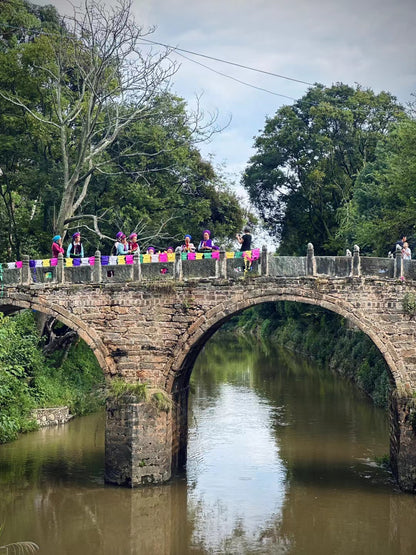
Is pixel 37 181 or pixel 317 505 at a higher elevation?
pixel 37 181

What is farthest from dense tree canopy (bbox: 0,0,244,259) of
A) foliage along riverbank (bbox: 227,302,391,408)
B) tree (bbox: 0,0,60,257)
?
foliage along riverbank (bbox: 227,302,391,408)

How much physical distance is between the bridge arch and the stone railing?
25.1 inches

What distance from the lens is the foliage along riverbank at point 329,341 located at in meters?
32.3

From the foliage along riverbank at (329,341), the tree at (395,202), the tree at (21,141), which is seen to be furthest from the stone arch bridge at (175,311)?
the tree at (21,141)

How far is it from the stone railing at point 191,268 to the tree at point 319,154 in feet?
71.0

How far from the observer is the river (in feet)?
55.9

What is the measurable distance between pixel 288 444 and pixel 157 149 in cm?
1544

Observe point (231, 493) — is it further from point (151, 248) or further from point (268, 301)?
point (151, 248)

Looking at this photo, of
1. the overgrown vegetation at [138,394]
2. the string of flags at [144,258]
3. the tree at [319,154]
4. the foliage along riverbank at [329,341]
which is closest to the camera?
the string of flags at [144,258]

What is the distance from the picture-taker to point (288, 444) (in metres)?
24.8

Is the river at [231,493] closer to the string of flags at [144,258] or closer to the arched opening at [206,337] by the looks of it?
the arched opening at [206,337]

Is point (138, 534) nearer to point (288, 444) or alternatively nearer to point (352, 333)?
point (288, 444)

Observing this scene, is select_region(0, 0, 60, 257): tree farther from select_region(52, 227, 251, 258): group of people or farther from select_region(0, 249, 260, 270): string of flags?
select_region(0, 249, 260, 270): string of flags

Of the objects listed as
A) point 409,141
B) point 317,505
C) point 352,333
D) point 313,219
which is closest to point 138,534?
point 317,505
